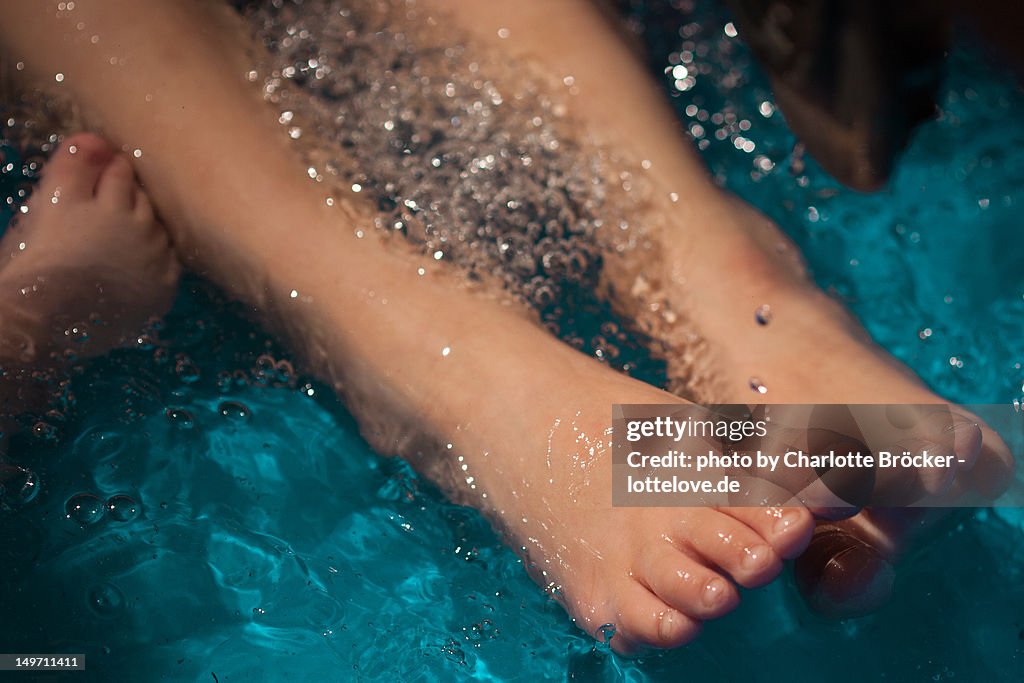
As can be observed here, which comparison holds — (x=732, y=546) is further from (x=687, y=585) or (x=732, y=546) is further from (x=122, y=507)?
(x=122, y=507)

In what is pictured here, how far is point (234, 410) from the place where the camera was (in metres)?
0.75

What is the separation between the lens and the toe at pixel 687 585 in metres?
0.58

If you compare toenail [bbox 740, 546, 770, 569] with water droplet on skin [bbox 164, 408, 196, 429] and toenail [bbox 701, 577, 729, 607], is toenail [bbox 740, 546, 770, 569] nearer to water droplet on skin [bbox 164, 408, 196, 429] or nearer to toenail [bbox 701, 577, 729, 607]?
toenail [bbox 701, 577, 729, 607]

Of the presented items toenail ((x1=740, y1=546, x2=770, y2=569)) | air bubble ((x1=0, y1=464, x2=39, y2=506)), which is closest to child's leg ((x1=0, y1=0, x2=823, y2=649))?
toenail ((x1=740, y1=546, x2=770, y2=569))

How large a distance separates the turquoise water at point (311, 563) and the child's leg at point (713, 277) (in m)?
0.08

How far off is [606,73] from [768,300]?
269 mm

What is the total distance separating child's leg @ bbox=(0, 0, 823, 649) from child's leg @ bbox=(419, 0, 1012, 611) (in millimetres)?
101

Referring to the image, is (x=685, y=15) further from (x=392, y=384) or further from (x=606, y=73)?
(x=392, y=384)

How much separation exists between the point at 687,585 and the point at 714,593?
0.7 inches

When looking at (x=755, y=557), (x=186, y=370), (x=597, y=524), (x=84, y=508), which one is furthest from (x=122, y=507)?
(x=755, y=557)

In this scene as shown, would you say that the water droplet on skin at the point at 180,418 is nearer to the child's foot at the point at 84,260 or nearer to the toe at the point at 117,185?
the child's foot at the point at 84,260

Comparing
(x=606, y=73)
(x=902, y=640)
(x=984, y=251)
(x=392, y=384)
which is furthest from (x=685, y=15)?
(x=902, y=640)

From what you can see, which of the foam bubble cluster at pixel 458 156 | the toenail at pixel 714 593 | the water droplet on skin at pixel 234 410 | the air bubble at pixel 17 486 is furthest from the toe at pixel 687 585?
the air bubble at pixel 17 486

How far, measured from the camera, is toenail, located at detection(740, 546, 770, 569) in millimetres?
576
